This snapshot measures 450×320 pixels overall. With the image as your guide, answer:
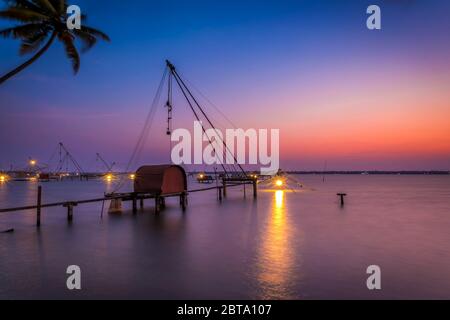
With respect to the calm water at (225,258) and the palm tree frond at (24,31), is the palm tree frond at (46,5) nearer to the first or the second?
the palm tree frond at (24,31)

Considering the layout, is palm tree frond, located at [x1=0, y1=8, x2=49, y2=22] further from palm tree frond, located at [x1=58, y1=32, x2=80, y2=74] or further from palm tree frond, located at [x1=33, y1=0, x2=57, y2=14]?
palm tree frond, located at [x1=58, y1=32, x2=80, y2=74]

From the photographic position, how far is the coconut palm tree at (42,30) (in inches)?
666

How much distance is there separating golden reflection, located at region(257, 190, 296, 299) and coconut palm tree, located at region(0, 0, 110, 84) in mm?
15639

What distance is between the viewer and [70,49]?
20.2 meters

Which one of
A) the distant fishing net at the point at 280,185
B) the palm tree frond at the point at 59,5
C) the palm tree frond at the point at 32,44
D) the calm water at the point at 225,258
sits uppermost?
the palm tree frond at the point at 59,5

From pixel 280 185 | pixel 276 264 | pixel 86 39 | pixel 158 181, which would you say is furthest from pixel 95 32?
pixel 280 185

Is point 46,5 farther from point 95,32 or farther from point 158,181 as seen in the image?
point 158,181

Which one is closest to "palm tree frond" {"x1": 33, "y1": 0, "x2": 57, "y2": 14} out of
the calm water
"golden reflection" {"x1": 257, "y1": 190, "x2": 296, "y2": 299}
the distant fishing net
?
the calm water

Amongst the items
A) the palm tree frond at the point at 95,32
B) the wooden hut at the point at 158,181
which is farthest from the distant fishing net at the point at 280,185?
the palm tree frond at the point at 95,32

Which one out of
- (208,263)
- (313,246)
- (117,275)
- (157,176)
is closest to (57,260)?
(117,275)

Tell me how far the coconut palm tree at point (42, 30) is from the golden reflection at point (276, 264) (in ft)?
51.3
